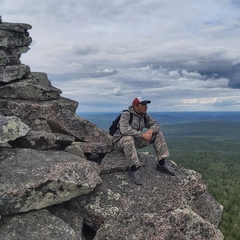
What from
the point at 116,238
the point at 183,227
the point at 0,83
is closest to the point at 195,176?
the point at 183,227

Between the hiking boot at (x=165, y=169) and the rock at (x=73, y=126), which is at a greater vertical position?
the rock at (x=73, y=126)

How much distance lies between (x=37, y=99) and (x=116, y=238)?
34.0 ft

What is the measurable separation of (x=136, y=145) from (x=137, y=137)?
0.92m

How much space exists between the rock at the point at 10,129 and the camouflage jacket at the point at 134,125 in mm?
4783

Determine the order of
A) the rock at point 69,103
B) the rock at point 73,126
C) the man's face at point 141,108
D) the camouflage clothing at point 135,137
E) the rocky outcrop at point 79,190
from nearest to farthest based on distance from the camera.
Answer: the rocky outcrop at point 79,190 → the camouflage clothing at point 135,137 → the man's face at point 141,108 → the rock at point 73,126 → the rock at point 69,103

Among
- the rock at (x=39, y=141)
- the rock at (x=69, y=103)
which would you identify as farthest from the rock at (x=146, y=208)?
the rock at (x=69, y=103)

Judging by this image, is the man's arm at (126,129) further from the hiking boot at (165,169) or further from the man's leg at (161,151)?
the hiking boot at (165,169)

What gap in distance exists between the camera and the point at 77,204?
15891 millimetres

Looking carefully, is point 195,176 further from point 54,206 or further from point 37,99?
point 37,99

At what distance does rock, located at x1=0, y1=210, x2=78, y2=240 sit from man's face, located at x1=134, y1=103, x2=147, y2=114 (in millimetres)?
6967

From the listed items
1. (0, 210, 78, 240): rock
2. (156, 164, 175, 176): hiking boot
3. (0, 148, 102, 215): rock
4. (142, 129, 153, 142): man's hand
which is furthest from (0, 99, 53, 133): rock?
(0, 210, 78, 240): rock

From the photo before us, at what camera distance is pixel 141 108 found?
1845 cm

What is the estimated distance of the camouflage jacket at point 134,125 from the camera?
18.1 metres

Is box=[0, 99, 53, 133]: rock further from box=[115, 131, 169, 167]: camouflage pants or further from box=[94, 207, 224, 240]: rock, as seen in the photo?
box=[94, 207, 224, 240]: rock
